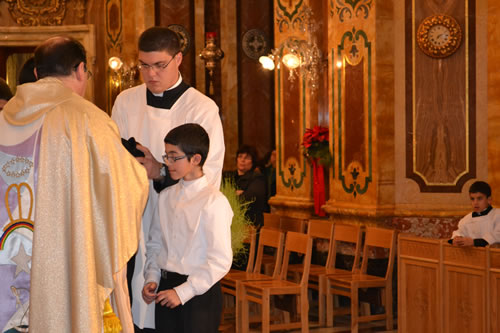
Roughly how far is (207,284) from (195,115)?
2.98ft

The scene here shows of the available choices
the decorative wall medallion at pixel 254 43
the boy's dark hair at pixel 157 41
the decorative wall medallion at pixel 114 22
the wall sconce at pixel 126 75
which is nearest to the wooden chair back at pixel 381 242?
the boy's dark hair at pixel 157 41

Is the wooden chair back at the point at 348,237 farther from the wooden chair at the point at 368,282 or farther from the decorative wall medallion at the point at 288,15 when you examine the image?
the decorative wall medallion at the point at 288,15

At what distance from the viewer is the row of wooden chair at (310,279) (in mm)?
7684

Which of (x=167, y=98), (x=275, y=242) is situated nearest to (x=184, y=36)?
(x=275, y=242)

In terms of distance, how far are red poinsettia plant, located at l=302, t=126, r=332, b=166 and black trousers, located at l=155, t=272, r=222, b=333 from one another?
19.6 feet

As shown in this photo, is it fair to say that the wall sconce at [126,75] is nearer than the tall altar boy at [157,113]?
No

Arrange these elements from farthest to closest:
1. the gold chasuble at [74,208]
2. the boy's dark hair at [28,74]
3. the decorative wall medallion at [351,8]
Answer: the decorative wall medallion at [351,8] → the boy's dark hair at [28,74] → the gold chasuble at [74,208]

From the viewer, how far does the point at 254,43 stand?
1500 cm

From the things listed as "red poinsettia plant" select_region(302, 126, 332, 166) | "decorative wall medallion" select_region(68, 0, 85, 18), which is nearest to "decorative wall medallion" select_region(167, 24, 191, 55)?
"decorative wall medallion" select_region(68, 0, 85, 18)

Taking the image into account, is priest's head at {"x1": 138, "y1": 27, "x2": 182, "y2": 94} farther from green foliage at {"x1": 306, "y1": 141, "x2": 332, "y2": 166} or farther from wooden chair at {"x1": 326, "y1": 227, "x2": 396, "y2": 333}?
green foliage at {"x1": 306, "y1": 141, "x2": 332, "y2": 166}

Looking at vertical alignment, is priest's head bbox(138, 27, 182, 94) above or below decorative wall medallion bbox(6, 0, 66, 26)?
below

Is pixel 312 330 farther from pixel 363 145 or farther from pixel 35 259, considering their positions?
pixel 35 259

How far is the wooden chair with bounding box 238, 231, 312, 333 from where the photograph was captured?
759cm

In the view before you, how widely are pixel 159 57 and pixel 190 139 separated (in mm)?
483
